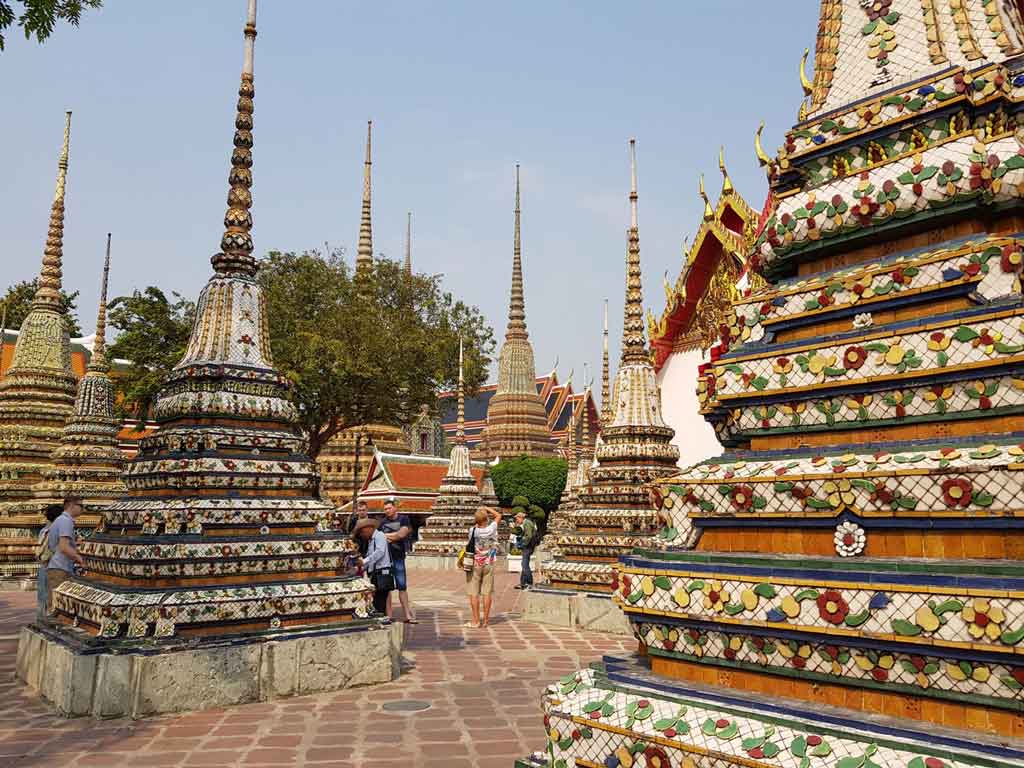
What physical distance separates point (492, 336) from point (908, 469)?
88.7ft

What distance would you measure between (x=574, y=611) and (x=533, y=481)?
30.3 m

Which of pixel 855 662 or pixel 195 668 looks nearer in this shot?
pixel 855 662

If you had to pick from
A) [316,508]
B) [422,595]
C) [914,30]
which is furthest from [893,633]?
[422,595]

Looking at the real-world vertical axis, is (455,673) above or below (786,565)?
below

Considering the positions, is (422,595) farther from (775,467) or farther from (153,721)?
(775,467)

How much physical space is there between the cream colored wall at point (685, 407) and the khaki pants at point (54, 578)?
51.8ft

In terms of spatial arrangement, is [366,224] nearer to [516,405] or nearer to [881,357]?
[516,405]

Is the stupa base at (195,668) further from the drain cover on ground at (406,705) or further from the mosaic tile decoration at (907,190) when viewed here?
the mosaic tile decoration at (907,190)

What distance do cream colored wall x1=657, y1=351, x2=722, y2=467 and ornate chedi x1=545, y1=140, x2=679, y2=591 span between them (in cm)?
800

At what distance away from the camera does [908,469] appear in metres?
3.29

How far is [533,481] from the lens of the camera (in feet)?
139

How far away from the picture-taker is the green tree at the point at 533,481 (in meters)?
41.9

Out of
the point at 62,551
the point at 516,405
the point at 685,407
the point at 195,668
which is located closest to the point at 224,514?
the point at 195,668

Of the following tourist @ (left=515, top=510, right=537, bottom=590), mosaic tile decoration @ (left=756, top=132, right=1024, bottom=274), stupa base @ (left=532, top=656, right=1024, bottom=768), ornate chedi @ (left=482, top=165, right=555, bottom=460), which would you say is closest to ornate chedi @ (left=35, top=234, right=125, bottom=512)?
tourist @ (left=515, top=510, right=537, bottom=590)
